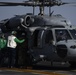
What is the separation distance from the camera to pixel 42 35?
15250 millimetres

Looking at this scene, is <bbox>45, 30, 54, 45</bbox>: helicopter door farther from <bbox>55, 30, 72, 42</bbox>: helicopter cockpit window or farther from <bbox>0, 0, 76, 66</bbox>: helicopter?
<bbox>55, 30, 72, 42</bbox>: helicopter cockpit window

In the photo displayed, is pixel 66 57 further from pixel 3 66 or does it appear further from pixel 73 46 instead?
pixel 3 66

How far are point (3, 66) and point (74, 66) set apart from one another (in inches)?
144

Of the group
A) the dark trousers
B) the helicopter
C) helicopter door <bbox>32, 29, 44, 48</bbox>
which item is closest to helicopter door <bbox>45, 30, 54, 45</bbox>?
the helicopter

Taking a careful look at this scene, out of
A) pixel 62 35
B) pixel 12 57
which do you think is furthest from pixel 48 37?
pixel 12 57

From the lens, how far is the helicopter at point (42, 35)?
14383 mm

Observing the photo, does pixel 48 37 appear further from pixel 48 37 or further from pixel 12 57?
pixel 12 57

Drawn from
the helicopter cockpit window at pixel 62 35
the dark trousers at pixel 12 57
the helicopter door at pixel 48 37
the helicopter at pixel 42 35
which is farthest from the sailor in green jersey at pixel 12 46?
the helicopter cockpit window at pixel 62 35

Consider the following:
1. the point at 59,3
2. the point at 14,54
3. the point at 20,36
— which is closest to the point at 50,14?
the point at 59,3

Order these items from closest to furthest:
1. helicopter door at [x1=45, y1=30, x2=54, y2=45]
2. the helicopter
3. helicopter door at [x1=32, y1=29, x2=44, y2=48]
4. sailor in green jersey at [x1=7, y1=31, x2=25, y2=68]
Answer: the helicopter < helicopter door at [x1=45, y1=30, x2=54, y2=45] < helicopter door at [x1=32, y1=29, x2=44, y2=48] < sailor in green jersey at [x1=7, y1=31, x2=25, y2=68]

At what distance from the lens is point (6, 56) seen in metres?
16.2

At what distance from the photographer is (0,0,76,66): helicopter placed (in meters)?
14.4

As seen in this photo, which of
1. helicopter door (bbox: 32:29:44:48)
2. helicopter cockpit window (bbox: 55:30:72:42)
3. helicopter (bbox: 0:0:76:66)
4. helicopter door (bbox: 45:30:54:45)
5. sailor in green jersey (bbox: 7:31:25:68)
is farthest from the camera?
sailor in green jersey (bbox: 7:31:25:68)

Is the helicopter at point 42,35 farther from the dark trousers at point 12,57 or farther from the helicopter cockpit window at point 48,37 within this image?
the dark trousers at point 12,57
